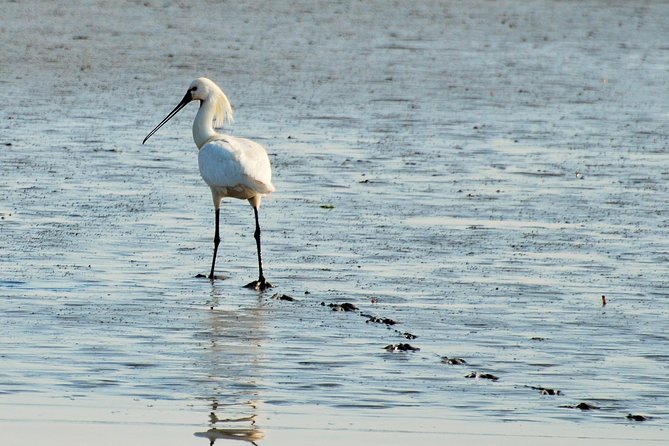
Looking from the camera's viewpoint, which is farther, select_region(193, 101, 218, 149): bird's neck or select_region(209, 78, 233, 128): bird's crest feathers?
select_region(209, 78, 233, 128): bird's crest feathers

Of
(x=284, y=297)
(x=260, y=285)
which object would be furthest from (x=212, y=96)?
(x=284, y=297)

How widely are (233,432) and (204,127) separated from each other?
6.48 metres

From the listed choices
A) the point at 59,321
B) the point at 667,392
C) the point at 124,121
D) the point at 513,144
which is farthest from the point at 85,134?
the point at 667,392

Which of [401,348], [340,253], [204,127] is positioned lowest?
[401,348]

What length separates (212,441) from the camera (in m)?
7.62

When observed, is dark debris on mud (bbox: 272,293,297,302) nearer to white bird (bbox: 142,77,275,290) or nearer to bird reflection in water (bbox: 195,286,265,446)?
bird reflection in water (bbox: 195,286,265,446)

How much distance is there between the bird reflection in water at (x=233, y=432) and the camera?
303 inches

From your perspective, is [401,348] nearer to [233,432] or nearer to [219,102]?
[233,432]

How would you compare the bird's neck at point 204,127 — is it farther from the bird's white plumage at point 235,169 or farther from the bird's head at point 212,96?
the bird's white plumage at point 235,169

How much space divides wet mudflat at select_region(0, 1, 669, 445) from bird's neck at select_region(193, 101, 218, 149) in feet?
2.45

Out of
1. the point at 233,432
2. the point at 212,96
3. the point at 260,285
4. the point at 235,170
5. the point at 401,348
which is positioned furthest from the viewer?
the point at 212,96

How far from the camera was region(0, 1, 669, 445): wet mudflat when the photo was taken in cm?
854

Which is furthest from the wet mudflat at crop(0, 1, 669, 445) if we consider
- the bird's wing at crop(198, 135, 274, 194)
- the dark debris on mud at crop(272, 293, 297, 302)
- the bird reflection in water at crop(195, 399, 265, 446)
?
the bird's wing at crop(198, 135, 274, 194)

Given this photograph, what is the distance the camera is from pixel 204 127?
14.0 m
